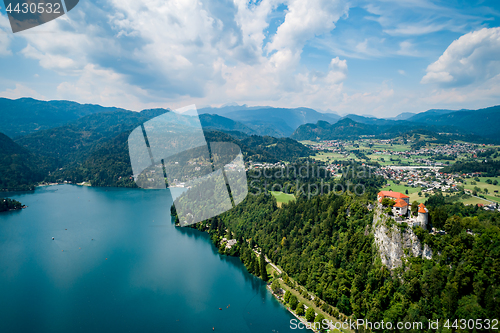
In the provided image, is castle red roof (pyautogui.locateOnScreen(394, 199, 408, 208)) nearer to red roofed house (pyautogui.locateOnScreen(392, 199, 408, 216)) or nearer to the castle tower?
red roofed house (pyautogui.locateOnScreen(392, 199, 408, 216))

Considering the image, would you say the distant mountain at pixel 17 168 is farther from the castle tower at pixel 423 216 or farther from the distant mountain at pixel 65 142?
the castle tower at pixel 423 216

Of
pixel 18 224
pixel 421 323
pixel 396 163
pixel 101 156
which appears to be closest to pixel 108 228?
pixel 18 224

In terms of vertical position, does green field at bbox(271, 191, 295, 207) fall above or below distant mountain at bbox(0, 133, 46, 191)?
below

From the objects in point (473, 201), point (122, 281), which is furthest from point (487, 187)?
point (122, 281)

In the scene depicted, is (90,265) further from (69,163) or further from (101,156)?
(69,163)

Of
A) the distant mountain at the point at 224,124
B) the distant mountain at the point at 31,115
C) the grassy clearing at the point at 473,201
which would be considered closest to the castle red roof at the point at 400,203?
the grassy clearing at the point at 473,201

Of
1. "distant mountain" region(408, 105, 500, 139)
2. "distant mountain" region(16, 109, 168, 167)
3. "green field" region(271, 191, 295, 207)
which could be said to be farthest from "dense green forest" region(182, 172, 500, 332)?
"distant mountain" region(408, 105, 500, 139)
